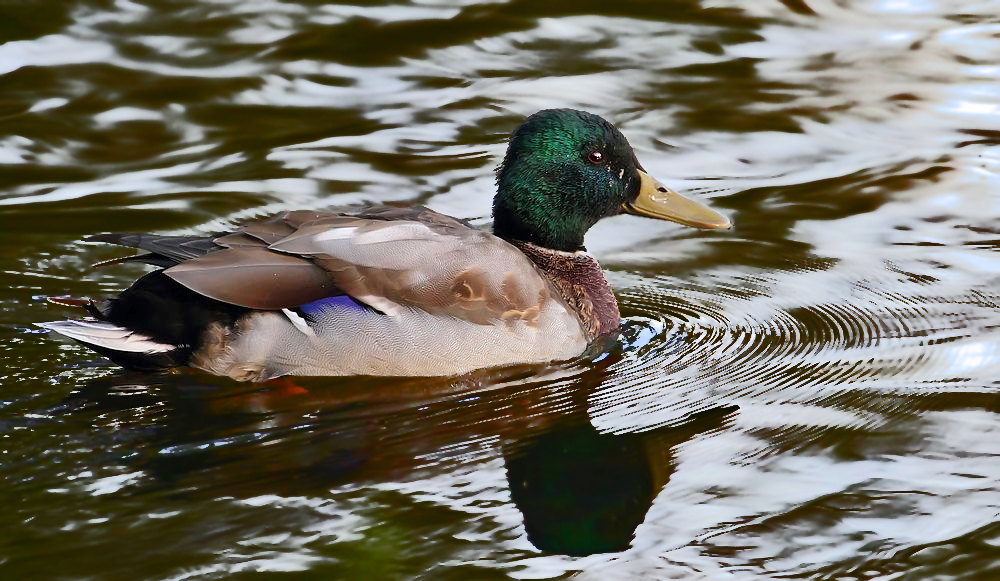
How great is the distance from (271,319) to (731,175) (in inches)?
143

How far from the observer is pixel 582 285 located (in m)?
6.52

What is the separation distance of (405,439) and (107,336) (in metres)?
1.33

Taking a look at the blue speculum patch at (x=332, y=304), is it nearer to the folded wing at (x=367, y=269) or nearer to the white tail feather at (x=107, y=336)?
the folded wing at (x=367, y=269)

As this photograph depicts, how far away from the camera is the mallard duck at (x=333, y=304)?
5656 millimetres

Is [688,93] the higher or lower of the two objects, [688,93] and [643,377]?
the higher

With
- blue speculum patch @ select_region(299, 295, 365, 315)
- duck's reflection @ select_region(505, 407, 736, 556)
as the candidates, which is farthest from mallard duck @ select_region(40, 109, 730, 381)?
duck's reflection @ select_region(505, 407, 736, 556)

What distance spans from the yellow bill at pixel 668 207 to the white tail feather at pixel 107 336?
7.81 feet

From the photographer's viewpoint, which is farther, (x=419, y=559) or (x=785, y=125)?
(x=785, y=125)

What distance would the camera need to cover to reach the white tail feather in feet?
18.1

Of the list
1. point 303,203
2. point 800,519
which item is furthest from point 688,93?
point 800,519

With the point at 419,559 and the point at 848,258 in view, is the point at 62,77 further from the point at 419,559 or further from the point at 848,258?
the point at 419,559

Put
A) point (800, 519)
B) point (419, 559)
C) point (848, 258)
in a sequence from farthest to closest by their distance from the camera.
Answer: point (848, 258) → point (800, 519) → point (419, 559)

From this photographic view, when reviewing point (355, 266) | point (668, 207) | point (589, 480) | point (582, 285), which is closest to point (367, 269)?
point (355, 266)

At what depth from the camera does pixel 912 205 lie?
789cm
